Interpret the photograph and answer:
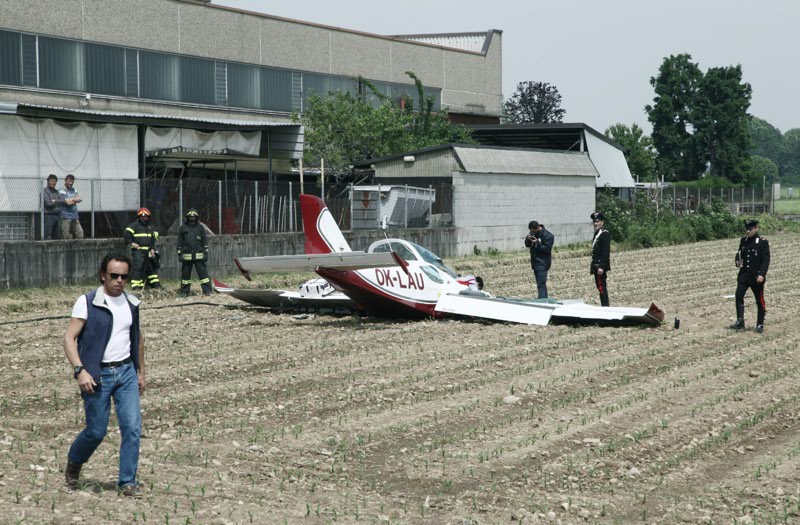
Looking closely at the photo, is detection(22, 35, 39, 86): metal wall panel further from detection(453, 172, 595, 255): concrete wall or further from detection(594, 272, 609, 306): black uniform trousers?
detection(594, 272, 609, 306): black uniform trousers

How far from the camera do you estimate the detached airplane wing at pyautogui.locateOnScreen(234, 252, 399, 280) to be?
58.8 feet

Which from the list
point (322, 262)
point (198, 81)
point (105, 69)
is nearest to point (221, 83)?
point (198, 81)

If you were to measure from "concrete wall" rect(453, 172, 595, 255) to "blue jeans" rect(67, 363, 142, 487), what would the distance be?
93.5 ft

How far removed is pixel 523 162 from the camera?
41.1 metres

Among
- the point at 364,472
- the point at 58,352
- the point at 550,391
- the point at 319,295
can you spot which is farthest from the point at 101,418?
the point at 319,295

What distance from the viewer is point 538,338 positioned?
1798 centimetres

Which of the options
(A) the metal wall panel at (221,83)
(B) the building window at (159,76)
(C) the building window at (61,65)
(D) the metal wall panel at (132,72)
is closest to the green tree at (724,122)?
(A) the metal wall panel at (221,83)

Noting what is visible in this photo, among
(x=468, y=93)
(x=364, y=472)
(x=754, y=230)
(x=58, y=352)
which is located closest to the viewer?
(x=364, y=472)

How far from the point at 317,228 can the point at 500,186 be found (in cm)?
2031

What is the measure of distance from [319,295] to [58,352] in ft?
19.2

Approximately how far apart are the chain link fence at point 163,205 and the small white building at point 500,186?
5.40 meters

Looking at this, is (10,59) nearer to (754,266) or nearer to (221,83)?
(221,83)

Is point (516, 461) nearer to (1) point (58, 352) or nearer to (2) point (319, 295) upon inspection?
(1) point (58, 352)

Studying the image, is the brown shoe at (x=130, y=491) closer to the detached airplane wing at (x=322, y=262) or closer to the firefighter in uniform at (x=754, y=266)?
the detached airplane wing at (x=322, y=262)
